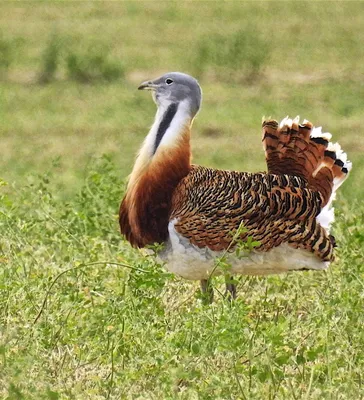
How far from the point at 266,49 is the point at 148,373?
836 centimetres

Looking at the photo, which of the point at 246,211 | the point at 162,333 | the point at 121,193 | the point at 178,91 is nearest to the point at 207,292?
the point at 162,333

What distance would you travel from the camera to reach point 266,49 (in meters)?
12.1

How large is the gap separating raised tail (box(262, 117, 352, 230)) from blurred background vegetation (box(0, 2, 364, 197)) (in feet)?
8.67

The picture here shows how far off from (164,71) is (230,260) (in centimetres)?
737

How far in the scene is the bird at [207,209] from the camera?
470cm

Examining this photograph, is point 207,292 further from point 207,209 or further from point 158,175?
point 158,175

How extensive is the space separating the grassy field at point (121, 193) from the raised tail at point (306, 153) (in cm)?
31

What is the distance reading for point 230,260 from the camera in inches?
185

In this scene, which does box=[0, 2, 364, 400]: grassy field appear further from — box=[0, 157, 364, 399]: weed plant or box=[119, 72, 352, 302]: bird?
box=[119, 72, 352, 302]: bird

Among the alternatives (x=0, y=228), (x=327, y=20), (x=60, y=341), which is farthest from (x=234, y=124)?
(x=60, y=341)

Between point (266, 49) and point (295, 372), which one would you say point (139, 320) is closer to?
point (295, 372)

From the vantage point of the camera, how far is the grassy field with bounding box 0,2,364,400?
3990 mm

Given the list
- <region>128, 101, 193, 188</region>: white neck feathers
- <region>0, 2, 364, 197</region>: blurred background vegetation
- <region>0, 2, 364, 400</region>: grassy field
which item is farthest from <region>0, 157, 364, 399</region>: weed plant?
<region>0, 2, 364, 197</region>: blurred background vegetation

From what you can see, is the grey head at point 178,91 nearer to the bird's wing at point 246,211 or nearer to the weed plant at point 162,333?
the bird's wing at point 246,211
